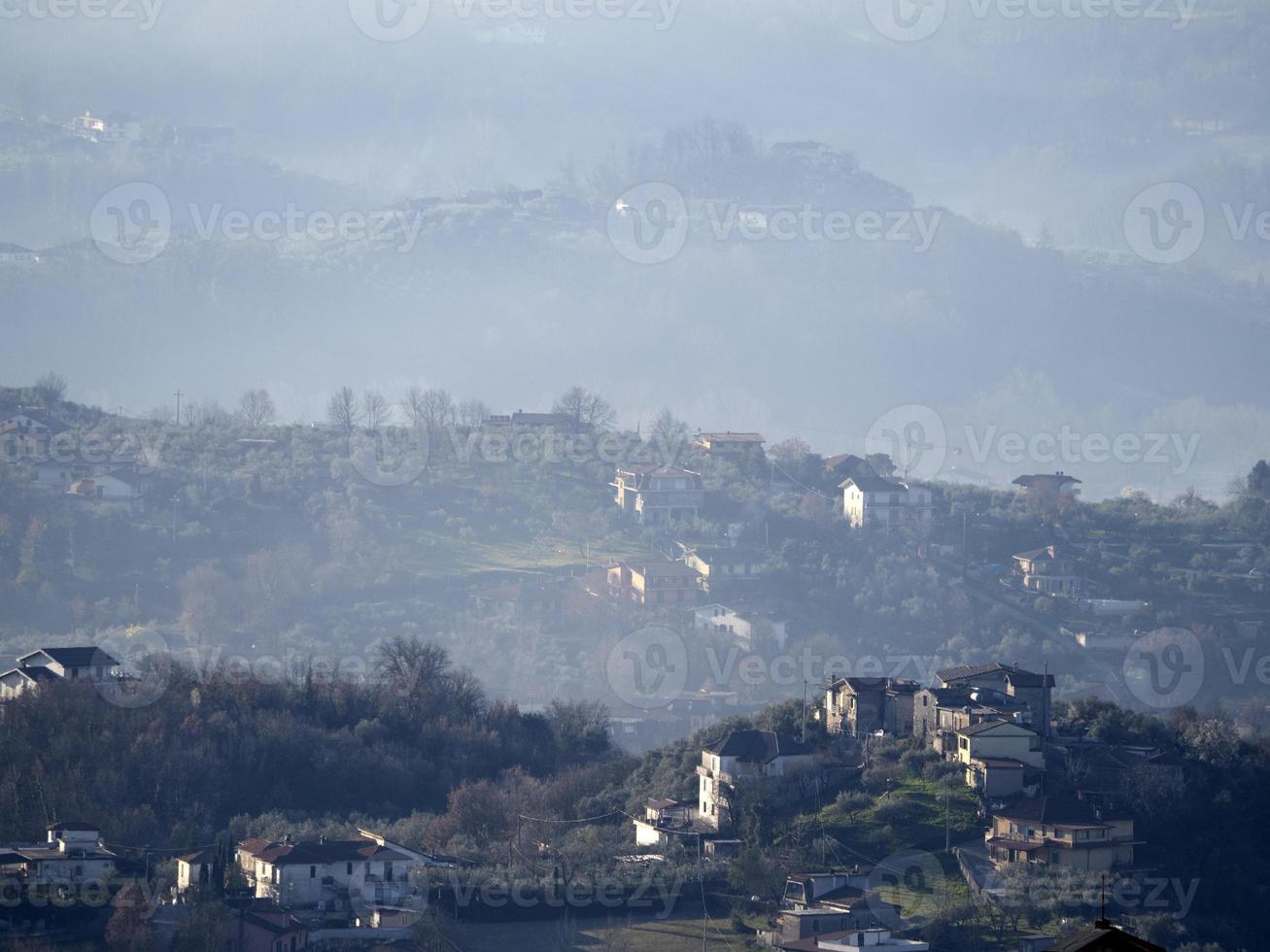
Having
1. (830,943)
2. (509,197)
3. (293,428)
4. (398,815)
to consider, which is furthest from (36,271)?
(830,943)

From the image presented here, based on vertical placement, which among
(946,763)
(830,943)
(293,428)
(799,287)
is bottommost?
(830,943)

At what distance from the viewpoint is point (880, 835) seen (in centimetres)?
2672

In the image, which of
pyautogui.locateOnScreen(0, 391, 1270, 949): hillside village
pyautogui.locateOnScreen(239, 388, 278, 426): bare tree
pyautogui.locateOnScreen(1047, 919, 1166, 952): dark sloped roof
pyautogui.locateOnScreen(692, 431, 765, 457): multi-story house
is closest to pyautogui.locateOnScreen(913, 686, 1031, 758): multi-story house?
pyautogui.locateOnScreen(0, 391, 1270, 949): hillside village

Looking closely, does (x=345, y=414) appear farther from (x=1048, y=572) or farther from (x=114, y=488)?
(x=1048, y=572)

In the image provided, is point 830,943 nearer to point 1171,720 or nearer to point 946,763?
point 946,763

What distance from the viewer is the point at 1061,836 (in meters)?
25.9

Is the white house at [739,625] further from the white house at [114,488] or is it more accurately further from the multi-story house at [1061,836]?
the multi-story house at [1061,836]

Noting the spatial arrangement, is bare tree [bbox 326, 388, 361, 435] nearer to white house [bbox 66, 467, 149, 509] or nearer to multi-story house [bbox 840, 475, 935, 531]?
white house [bbox 66, 467, 149, 509]

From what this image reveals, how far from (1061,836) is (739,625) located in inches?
1013

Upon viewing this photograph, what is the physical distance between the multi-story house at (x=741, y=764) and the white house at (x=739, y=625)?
69.5 feet

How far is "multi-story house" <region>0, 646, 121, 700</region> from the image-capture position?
105 feet

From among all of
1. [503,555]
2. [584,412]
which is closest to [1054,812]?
[503,555]

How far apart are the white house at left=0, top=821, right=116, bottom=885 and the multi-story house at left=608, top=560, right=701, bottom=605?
27378 mm

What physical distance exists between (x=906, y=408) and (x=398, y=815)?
3395 inches
